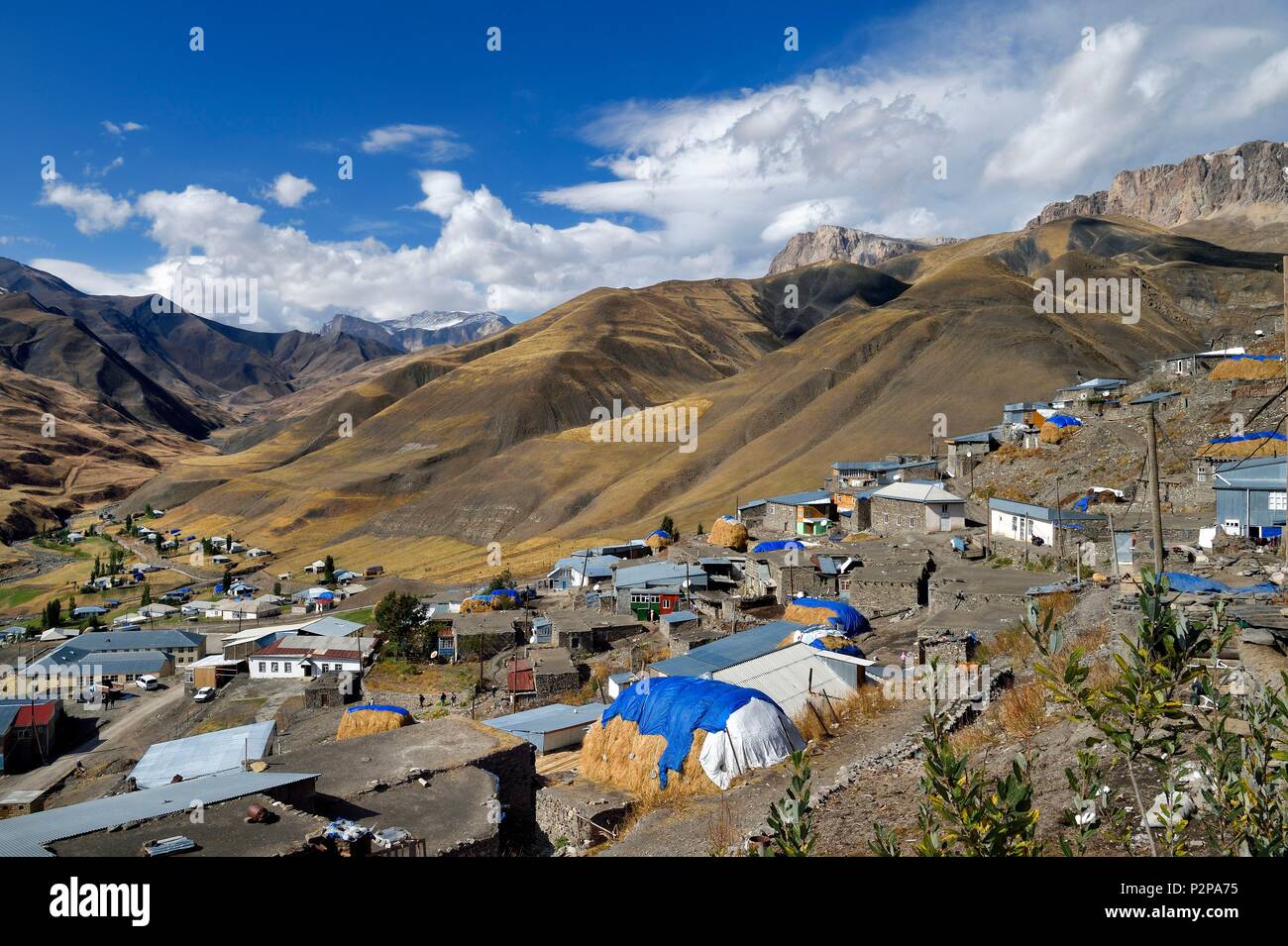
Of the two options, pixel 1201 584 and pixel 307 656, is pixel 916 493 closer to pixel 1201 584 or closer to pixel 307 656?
pixel 1201 584

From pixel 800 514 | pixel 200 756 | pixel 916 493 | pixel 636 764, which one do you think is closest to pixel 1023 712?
pixel 636 764

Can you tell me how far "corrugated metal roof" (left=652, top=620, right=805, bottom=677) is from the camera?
19.6 meters

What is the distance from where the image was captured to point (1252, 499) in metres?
24.6

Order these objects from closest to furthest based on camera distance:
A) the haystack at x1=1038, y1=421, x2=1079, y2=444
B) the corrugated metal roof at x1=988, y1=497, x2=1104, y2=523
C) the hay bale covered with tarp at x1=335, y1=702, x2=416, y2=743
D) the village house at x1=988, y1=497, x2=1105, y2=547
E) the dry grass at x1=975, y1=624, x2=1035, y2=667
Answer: the dry grass at x1=975, y1=624, x2=1035, y2=667 → the hay bale covered with tarp at x1=335, y1=702, x2=416, y2=743 → the village house at x1=988, y1=497, x2=1105, y2=547 → the corrugated metal roof at x1=988, y1=497, x2=1104, y2=523 → the haystack at x1=1038, y1=421, x2=1079, y2=444

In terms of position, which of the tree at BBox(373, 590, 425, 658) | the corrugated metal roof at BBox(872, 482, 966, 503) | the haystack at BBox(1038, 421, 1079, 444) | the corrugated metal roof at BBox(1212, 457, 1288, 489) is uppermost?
the haystack at BBox(1038, 421, 1079, 444)

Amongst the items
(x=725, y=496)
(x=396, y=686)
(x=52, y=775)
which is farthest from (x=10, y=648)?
(x=725, y=496)

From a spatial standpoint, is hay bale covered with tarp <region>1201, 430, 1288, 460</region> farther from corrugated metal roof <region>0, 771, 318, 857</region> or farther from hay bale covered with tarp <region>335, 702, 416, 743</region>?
corrugated metal roof <region>0, 771, 318, 857</region>

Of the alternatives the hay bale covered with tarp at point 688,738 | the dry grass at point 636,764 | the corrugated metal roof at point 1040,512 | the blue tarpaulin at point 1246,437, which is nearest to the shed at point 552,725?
the dry grass at point 636,764

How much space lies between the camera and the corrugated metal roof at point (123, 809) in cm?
901

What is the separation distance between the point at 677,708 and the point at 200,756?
13177 mm

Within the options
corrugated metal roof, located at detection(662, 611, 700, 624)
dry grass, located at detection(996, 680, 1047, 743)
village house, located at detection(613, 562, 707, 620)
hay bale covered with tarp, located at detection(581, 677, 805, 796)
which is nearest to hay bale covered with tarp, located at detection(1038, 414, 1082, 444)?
village house, located at detection(613, 562, 707, 620)

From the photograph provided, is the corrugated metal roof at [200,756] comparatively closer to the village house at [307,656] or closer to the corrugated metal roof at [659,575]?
the village house at [307,656]

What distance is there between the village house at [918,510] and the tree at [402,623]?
23330mm
